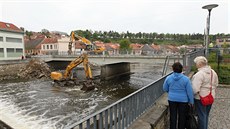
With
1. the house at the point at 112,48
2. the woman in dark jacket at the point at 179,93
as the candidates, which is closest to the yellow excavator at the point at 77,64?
the house at the point at 112,48

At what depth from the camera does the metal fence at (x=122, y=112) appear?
109 inches

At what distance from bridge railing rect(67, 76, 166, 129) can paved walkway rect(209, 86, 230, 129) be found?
201 centimetres

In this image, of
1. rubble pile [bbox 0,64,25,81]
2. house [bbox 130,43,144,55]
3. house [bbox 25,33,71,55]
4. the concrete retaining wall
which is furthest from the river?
house [bbox 25,33,71,55]

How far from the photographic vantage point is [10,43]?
41469 millimetres

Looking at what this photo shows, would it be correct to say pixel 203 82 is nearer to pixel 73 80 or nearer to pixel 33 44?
pixel 73 80

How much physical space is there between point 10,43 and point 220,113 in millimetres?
46345

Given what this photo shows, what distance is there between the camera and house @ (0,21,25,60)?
39.6m

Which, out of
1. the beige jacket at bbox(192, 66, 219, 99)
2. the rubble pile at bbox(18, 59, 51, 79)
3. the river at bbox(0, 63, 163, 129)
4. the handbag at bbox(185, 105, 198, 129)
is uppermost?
the beige jacket at bbox(192, 66, 219, 99)

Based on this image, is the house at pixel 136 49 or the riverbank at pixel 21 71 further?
the riverbank at pixel 21 71

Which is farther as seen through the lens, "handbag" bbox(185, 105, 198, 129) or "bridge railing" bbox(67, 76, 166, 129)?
"handbag" bbox(185, 105, 198, 129)

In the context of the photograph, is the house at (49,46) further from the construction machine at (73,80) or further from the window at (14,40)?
the construction machine at (73,80)

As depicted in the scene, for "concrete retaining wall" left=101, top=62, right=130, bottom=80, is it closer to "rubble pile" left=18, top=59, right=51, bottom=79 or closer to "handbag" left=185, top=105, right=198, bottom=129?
"rubble pile" left=18, top=59, right=51, bottom=79

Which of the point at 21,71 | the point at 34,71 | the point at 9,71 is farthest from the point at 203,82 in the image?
the point at 9,71

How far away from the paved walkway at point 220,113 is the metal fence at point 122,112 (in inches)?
77.6
